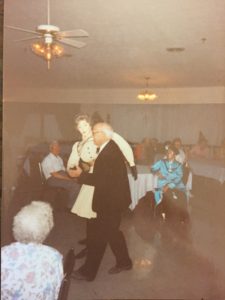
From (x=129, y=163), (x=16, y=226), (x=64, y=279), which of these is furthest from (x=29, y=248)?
(x=129, y=163)

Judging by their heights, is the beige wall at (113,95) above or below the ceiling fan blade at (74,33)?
below

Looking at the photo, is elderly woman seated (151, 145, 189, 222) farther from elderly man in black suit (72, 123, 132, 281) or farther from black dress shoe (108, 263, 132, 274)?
black dress shoe (108, 263, 132, 274)

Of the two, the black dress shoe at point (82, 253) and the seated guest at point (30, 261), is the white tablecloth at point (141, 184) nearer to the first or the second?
the black dress shoe at point (82, 253)

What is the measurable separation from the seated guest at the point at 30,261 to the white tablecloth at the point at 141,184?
16.3 inches

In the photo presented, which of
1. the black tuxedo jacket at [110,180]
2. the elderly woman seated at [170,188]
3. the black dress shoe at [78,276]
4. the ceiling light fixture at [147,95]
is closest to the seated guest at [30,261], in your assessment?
the black dress shoe at [78,276]

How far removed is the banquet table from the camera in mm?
Answer: 1770

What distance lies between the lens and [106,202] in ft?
5.74

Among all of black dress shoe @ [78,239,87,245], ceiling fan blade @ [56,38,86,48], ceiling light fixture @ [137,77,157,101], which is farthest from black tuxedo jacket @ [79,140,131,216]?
ceiling fan blade @ [56,38,86,48]

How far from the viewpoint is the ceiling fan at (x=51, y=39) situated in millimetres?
1619

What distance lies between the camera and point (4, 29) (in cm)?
164

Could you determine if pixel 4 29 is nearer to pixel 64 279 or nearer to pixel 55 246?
pixel 55 246

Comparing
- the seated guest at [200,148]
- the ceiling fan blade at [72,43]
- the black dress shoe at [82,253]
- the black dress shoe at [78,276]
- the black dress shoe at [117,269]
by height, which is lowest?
the black dress shoe at [78,276]

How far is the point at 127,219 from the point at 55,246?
0.36 m

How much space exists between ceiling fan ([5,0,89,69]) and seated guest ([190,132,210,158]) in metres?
0.70
